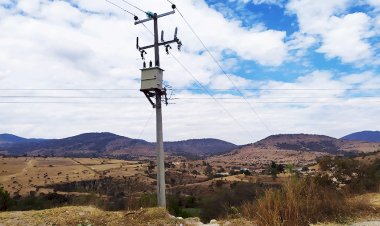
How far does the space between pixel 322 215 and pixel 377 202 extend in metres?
4.88

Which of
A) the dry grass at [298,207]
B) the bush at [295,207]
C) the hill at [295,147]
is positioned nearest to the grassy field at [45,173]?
the dry grass at [298,207]

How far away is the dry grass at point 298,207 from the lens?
7.28m

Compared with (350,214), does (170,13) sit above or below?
above

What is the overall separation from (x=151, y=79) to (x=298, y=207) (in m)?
8.85

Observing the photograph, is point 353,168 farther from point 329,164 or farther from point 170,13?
point 170,13

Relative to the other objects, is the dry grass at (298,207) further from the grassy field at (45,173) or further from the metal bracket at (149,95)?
the grassy field at (45,173)

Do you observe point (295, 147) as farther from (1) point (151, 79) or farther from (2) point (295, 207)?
(2) point (295, 207)

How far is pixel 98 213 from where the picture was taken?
39.0 feet

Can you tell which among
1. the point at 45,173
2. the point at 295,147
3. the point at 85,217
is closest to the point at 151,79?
the point at 85,217

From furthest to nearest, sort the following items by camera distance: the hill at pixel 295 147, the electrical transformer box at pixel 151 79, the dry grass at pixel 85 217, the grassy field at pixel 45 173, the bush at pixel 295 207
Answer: the hill at pixel 295 147, the grassy field at pixel 45 173, the electrical transformer box at pixel 151 79, the dry grass at pixel 85 217, the bush at pixel 295 207

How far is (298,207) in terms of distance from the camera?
8.13 m

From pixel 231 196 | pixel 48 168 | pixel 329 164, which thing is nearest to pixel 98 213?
pixel 329 164

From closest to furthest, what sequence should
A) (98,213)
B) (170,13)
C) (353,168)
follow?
1. (98,213)
2. (170,13)
3. (353,168)

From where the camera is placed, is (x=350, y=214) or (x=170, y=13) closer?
(x=350, y=214)
